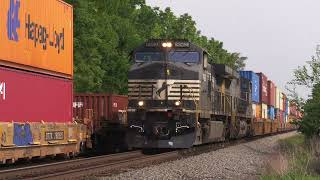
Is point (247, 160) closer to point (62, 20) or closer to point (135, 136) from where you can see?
point (135, 136)

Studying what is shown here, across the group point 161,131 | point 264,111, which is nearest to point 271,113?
point 264,111

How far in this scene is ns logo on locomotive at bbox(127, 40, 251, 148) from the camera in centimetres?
2006

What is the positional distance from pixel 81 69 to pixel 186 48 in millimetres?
14589

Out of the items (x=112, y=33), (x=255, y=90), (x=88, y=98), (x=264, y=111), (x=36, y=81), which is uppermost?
(x=112, y=33)

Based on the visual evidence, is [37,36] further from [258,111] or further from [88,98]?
[258,111]

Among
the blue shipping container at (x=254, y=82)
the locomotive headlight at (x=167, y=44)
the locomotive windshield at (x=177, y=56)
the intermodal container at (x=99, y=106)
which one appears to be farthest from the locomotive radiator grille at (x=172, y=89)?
the blue shipping container at (x=254, y=82)

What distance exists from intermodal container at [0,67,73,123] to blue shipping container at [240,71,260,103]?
19.5 meters

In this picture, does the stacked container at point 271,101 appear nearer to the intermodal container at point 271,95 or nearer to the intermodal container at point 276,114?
the intermodal container at point 271,95

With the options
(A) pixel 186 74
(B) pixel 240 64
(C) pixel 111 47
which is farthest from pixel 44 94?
(B) pixel 240 64

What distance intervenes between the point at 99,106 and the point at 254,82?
16939 millimetres

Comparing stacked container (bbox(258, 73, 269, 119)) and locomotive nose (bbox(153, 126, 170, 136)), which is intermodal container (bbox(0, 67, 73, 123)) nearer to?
locomotive nose (bbox(153, 126, 170, 136))

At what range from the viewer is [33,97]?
53.7ft

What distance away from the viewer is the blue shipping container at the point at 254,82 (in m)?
37.1

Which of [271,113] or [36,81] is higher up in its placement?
[36,81]
